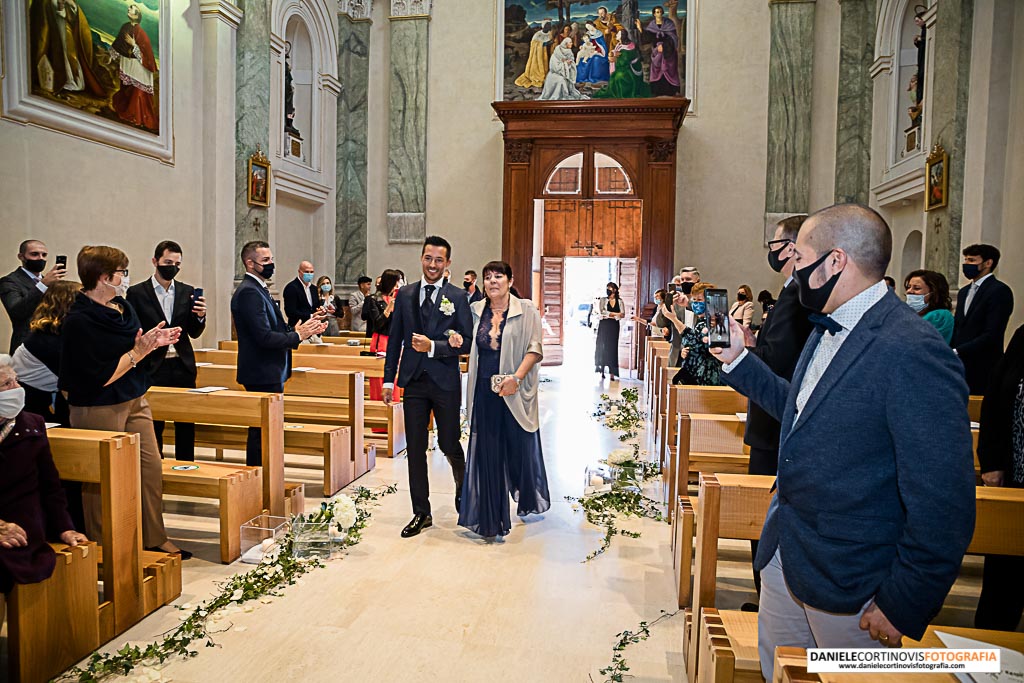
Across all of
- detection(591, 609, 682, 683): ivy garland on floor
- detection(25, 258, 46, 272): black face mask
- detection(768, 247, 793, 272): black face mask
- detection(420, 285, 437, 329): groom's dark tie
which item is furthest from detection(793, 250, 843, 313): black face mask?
detection(25, 258, 46, 272): black face mask

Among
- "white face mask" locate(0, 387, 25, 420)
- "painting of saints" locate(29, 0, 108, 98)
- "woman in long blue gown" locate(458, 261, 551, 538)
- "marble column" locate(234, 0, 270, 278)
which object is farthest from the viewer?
"marble column" locate(234, 0, 270, 278)

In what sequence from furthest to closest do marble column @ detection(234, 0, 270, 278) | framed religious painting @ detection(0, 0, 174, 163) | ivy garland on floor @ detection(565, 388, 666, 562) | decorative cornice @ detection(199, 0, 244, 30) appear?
marble column @ detection(234, 0, 270, 278) → decorative cornice @ detection(199, 0, 244, 30) → framed religious painting @ detection(0, 0, 174, 163) → ivy garland on floor @ detection(565, 388, 666, 562)

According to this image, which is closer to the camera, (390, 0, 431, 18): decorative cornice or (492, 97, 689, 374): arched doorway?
(492, 97, 689, 374): arched doorway

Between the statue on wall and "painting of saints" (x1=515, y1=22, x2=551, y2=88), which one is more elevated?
"painting of saints" (x1=515, y1=22, x2=551, y2=88)

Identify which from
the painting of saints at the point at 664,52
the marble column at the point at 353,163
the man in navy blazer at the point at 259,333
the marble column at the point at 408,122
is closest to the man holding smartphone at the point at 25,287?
the man in navy blazer at the point at 259,333

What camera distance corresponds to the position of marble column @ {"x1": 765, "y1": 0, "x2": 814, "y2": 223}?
13.1m

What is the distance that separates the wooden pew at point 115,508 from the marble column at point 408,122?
11402 millimetres

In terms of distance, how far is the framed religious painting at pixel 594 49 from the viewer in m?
13.6

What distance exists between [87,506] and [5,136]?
5362 millimetres

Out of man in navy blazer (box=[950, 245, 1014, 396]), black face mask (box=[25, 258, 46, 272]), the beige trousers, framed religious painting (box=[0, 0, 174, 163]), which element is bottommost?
the beige trousers

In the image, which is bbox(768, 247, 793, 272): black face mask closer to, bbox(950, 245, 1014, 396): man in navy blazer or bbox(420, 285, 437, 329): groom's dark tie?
bbox(420, 285, 437, 329): groom's dark tie

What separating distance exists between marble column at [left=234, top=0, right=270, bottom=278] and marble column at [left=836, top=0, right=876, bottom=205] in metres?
9.96

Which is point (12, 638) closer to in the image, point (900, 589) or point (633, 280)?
point (900, 589)

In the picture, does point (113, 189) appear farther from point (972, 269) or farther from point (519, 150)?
point (972, 269)
